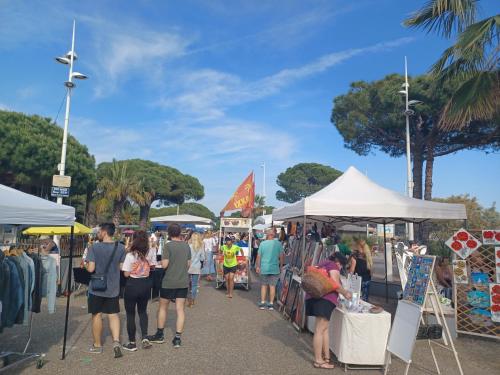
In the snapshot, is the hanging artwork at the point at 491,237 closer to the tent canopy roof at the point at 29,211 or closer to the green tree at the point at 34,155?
the tent canopy roof at the point at 29,211

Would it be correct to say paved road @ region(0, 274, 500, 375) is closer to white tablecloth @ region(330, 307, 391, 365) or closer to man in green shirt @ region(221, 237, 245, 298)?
white tablecloth @ region(330, 307, 391, 365)

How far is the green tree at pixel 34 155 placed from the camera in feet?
67.9

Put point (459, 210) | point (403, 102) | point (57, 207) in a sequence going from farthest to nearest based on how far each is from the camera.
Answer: point (403, 102) < point (459, 210) < point (57, 207)

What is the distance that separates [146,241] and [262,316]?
10.9 feet

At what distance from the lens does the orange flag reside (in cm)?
1319

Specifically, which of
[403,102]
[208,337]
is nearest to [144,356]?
[208,337]

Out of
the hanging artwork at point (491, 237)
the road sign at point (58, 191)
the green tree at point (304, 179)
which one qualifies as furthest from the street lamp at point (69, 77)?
the green tree at point (304, 179)

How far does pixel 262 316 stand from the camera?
291 inches

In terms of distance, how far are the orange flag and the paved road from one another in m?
6.15

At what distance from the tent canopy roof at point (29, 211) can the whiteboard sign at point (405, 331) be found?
13.6ft

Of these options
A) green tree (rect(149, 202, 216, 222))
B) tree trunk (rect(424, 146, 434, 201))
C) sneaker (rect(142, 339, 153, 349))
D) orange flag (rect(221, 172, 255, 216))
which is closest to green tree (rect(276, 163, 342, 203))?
green tree (rect(149, 202, 216, 222))

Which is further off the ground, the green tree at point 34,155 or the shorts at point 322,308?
the green tree at point 34,155

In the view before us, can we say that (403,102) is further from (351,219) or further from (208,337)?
(208,337)

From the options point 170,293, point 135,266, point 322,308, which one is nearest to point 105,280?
point 135,266
